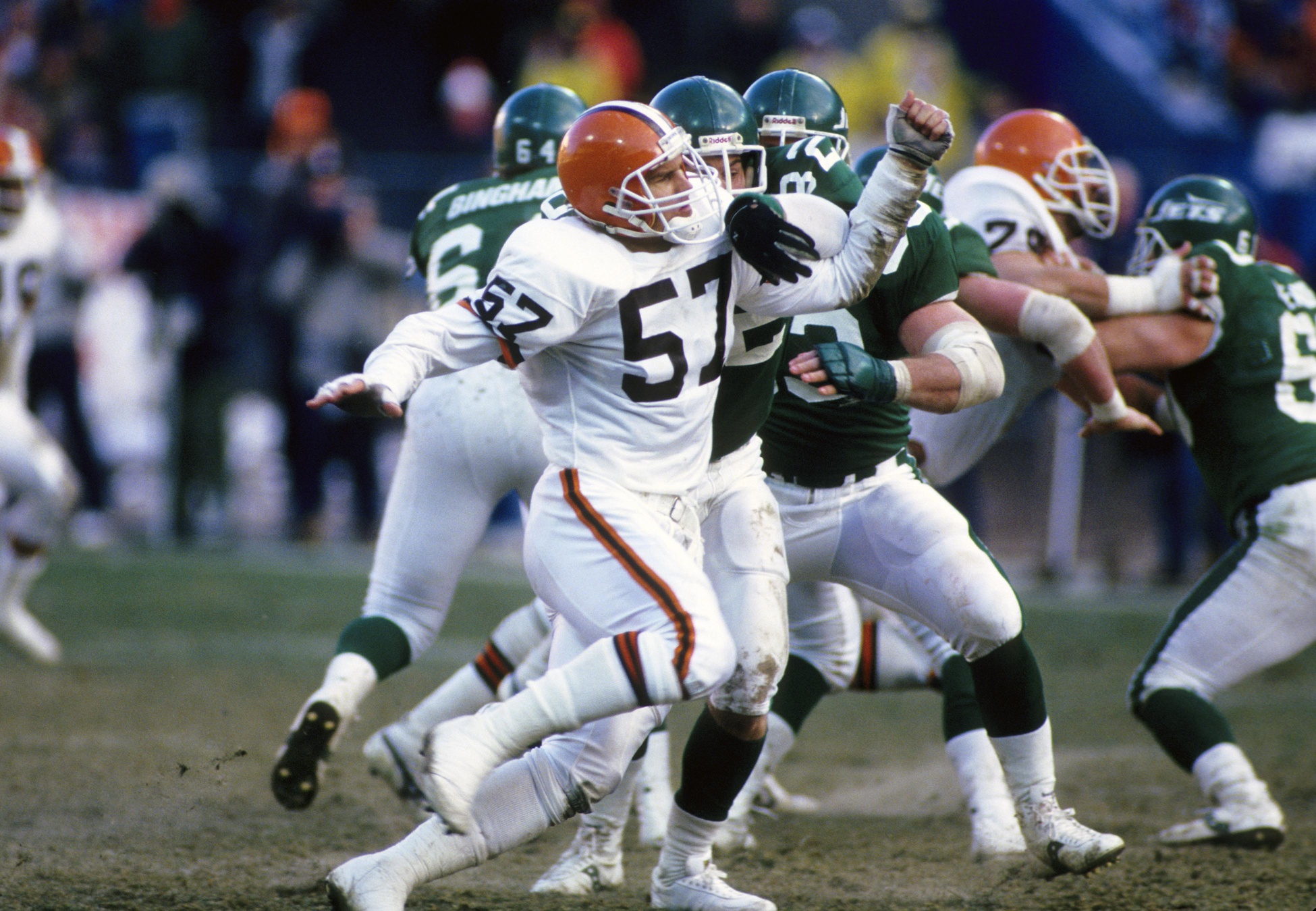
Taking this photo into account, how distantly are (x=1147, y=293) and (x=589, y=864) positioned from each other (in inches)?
91.6

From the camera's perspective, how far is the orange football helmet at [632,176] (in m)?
3.47

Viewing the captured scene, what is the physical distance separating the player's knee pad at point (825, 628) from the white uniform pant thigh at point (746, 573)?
93 cm

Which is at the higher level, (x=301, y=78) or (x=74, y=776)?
(x=301, y=78)

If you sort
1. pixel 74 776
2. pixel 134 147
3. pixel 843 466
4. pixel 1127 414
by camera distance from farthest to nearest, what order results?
pixel 134 147, pixel 74 776, pixel 1127 414, pixel 843 466

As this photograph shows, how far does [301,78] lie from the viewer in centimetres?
1279

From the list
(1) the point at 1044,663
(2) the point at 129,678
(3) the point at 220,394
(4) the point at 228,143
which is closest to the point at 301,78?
(4) the point at 228,143

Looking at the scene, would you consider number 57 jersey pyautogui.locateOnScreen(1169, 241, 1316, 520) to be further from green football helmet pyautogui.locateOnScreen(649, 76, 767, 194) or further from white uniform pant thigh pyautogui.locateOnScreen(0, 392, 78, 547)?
white uniform pant thigh pyautogui.locateOnScreen(0, 392, 78, 547)

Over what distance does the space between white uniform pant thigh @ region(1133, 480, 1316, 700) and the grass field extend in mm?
512

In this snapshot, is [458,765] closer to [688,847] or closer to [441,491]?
[688,847]

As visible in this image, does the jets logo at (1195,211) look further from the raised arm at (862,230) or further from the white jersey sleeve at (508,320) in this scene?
the white jersey sleeve at (508,320)

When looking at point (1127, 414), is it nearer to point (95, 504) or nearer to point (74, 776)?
point (74, 776)

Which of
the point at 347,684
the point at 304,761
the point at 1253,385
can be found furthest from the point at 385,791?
the point at 1253,385

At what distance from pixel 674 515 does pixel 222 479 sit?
8198mm

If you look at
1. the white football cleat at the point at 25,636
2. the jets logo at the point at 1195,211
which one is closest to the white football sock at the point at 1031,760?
the jets logo at the point at 1195,211
